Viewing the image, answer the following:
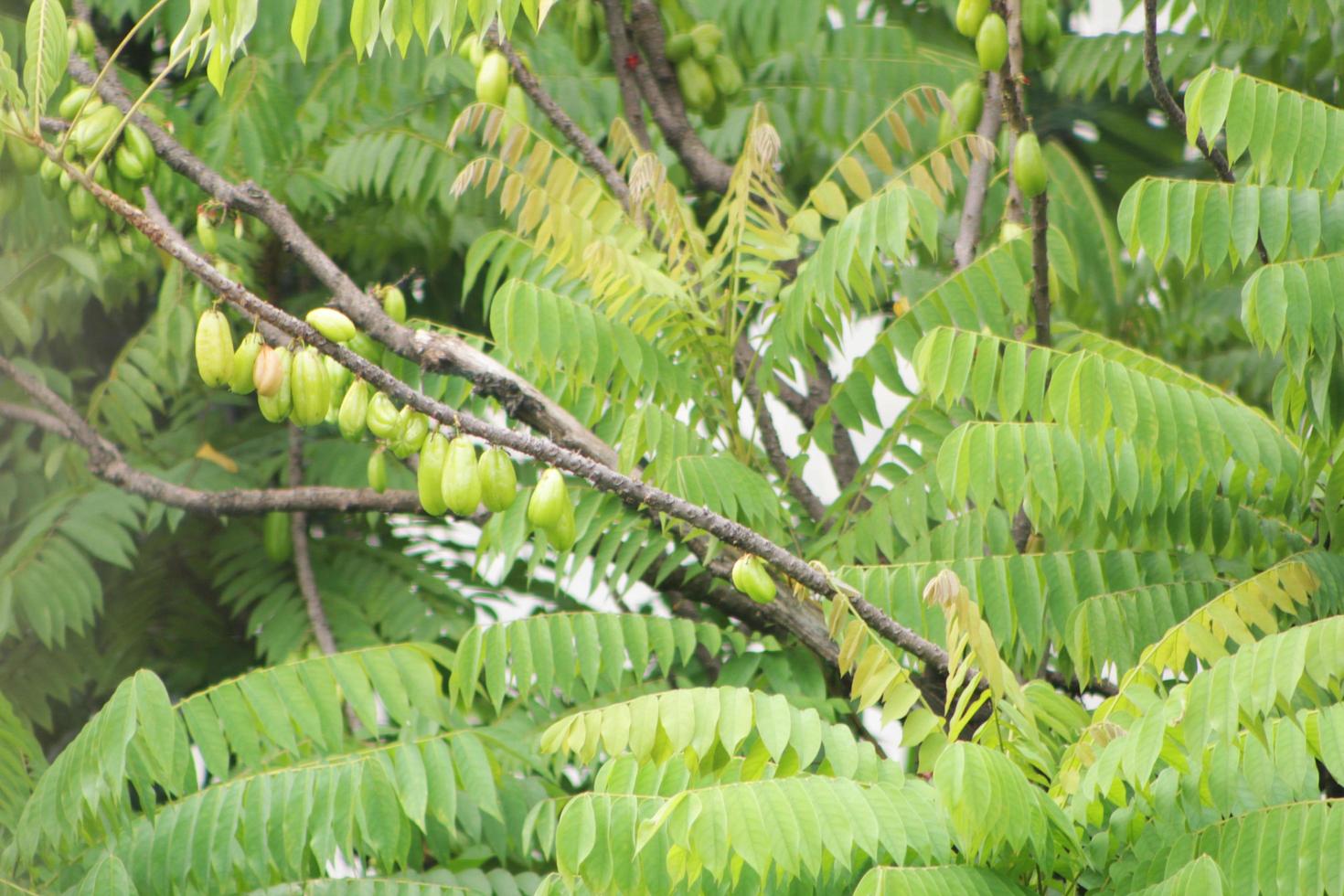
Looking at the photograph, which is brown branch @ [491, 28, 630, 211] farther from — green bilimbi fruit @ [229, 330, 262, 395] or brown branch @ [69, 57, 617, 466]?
green bilimbi fruit @ [229, 330, 262, 395]

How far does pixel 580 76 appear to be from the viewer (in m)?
4.91

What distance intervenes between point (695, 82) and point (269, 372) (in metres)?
2.23

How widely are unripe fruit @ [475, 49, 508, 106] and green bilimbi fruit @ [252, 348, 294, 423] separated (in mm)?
1626

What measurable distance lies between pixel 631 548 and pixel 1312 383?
5.22ft

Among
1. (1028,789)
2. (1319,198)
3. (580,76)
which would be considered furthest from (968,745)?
(580,76)

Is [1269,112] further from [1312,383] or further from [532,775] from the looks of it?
[532,775]

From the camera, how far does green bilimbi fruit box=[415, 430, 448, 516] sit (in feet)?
7.63

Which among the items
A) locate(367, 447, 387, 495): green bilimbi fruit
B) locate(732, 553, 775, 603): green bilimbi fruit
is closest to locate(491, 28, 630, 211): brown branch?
locate(367, 447, 387, 495): green bilimbi fruit

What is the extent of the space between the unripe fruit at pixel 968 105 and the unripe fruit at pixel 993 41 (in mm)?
695

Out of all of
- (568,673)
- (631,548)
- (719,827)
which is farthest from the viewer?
(631,548)

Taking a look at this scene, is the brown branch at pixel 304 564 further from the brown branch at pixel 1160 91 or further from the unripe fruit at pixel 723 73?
the brown branch at pixel 1160 91

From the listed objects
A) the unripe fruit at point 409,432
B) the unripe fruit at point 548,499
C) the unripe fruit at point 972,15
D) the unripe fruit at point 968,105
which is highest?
the unripe fruit at point 972,15

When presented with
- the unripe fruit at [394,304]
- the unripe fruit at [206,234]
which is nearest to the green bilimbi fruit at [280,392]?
the unripe fruit at [206,234]

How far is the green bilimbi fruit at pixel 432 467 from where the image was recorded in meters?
2.33
